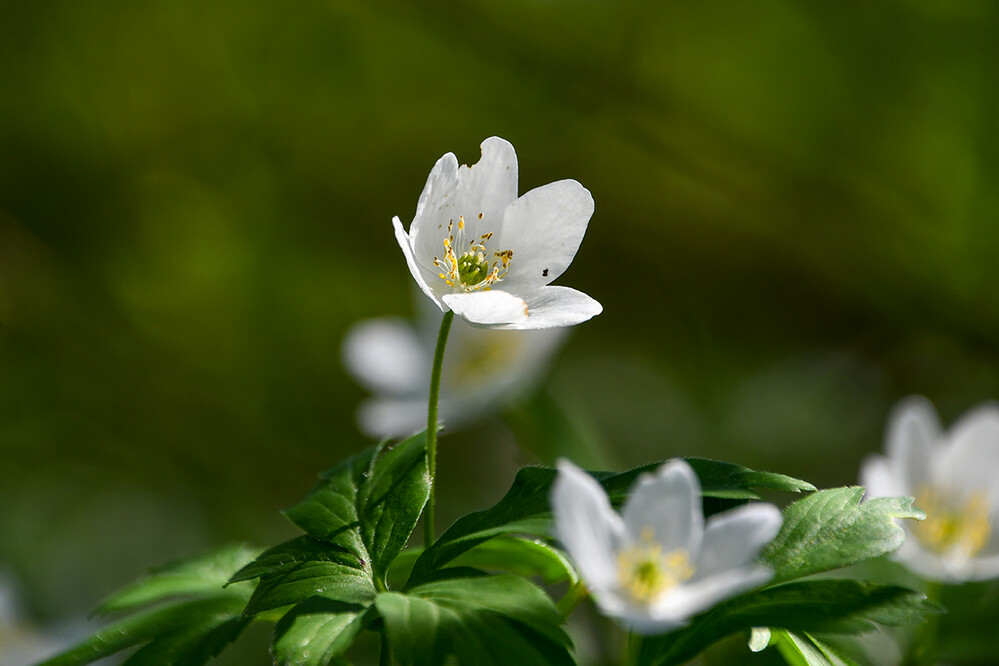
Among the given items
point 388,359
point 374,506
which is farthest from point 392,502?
point 388,359

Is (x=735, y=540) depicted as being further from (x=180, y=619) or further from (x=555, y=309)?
(x=180, y=619)

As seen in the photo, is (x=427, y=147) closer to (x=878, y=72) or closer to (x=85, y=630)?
(x=878, y=72)

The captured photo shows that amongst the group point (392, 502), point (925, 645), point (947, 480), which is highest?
point (392, 502)

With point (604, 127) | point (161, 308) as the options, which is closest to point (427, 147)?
point (604, 127)

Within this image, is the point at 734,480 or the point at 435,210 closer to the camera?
the point at 734,480

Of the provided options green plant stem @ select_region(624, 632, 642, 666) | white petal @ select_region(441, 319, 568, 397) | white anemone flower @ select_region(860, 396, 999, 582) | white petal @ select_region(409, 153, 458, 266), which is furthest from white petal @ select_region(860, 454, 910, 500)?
white petal @ select_region(441, 319, 568, 397)

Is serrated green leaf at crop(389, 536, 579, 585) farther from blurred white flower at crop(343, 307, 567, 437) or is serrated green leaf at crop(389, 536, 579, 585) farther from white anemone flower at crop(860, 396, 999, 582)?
blurred white flower at crop(343, 307, 567, 437)

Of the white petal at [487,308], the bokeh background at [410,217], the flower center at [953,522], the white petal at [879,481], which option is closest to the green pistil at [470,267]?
the white petal at [487,308]

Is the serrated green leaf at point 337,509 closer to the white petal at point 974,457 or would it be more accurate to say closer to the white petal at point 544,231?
the white petal at point 544,231
